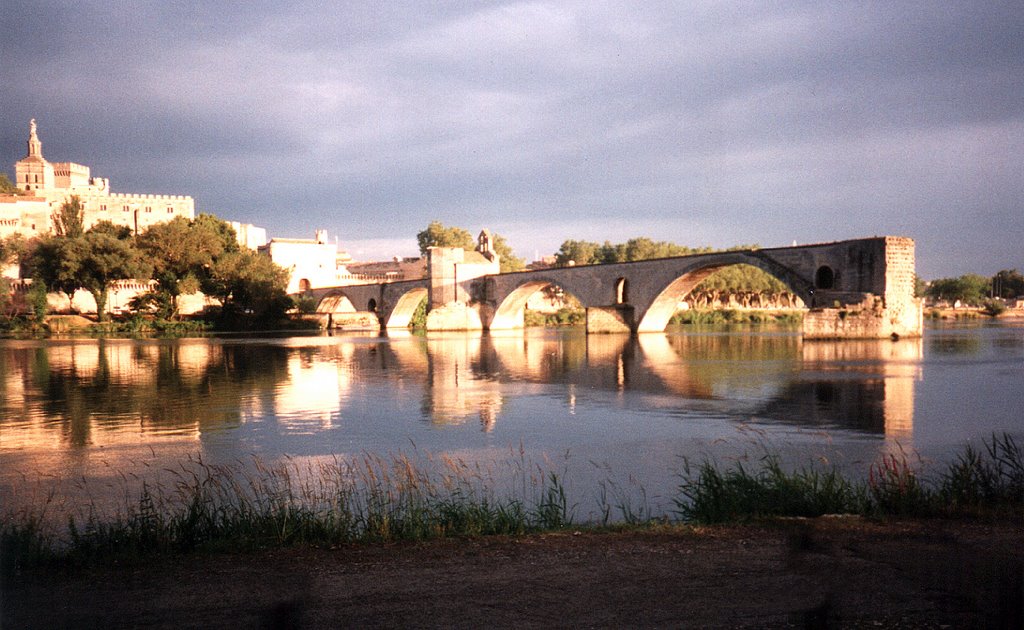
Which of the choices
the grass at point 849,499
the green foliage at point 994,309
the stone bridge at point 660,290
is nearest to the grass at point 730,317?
the stone bridge at point 660,290

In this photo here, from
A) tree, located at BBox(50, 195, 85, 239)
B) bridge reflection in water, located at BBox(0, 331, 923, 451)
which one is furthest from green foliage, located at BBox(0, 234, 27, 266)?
bridge reflection in water, located at BBox(0, 331, 923, 451)

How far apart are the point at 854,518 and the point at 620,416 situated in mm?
8507

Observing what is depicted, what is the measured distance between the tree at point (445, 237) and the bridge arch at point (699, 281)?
60404 millimetres

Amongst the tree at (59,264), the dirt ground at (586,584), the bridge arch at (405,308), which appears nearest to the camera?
the dirt ground at (586,584)

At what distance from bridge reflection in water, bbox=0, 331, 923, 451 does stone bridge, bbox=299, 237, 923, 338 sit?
2351 mm

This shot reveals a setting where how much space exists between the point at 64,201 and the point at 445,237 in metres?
47.4

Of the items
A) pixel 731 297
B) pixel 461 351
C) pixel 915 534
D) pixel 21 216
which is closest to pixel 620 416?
pixel 915 534

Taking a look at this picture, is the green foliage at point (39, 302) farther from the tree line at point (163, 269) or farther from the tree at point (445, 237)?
the tree at point (445, 237)

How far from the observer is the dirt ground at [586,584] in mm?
4461

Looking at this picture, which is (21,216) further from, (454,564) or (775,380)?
(454,564)

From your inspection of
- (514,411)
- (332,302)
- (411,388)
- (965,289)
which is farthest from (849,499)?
(965,289)

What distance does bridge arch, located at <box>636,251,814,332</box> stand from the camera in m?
38.9

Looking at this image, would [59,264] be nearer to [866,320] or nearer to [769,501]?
[866,320]

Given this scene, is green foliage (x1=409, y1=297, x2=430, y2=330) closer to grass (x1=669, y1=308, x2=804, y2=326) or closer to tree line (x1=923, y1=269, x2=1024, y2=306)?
grass (x1=669, y1=308, x2=804, y2=326)
